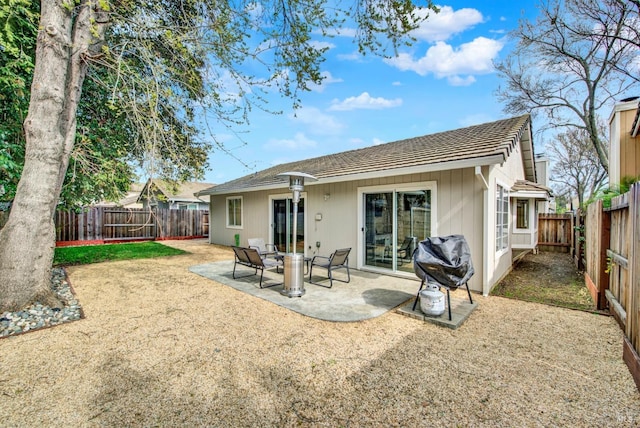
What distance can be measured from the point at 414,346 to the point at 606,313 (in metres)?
3.60

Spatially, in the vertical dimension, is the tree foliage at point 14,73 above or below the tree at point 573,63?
below

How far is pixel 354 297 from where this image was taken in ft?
17.2

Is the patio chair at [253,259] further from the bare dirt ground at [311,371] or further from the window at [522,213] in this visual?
the window at [522,213]

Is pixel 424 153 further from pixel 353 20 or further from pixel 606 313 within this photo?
pixel 606 313

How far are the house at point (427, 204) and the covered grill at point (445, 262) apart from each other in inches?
60.7

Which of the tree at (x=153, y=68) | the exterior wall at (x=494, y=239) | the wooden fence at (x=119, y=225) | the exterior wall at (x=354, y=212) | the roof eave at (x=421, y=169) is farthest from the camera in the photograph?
the wooden fence at (x=119, y=225)

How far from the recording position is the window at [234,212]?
12352 millimetres

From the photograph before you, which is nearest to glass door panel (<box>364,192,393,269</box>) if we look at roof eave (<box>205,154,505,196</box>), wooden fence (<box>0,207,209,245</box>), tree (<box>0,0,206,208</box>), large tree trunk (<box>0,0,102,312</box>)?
roof eave (<box>205,154,505,196</box>)

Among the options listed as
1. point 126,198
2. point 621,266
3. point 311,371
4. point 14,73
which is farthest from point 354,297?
point 126,198

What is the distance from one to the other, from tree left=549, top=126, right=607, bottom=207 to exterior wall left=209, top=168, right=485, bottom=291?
22611 millimetres

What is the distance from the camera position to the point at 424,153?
6.98 metres

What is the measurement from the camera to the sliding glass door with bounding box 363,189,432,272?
6430 mm

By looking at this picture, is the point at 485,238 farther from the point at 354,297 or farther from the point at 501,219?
the point at 354,297

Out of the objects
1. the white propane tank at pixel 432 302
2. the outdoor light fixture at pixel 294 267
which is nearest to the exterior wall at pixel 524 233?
the white propane tank at pixel 432 302
